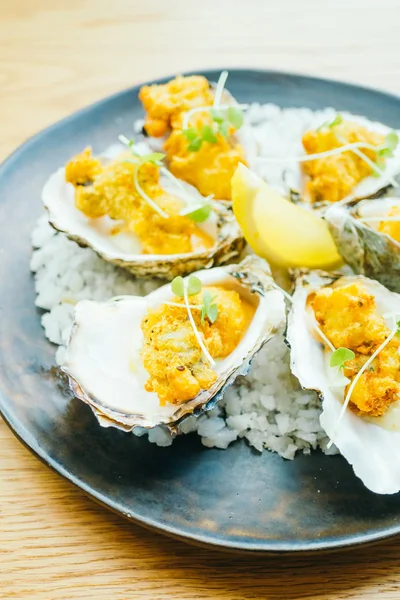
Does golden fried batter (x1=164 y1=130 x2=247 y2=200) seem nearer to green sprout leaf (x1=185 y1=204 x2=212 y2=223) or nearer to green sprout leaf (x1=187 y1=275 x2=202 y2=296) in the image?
green sprout leaf (x1=185 y1=204 x2=212 y2=223)

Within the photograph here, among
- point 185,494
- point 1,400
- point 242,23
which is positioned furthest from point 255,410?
point 242,23

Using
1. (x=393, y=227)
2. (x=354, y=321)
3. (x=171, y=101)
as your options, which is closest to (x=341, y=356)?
(x=354, y=321)

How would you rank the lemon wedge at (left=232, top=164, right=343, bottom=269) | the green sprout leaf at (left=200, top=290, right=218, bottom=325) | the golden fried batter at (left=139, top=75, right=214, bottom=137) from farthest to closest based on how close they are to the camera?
1. the golden fried batter at (left=139, top=75, right=214, bottom=137)
2. the lemon wedge at (left=232, top=164, right=343, bottom=269)
3. the green sprout leaf at (left=200, top=290, right=218, bottom=325)

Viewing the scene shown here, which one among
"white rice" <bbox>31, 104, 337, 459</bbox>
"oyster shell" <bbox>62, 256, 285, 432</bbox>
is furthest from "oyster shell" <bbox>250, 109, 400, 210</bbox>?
"oyster shell" <bbox>62, 256, 285, 432</bbox>

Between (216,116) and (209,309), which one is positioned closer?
(209,309)

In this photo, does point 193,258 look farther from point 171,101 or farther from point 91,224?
point 171,101

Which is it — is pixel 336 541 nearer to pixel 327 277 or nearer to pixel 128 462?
pixel 128 462

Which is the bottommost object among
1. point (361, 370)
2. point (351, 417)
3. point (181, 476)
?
point (181, 476)
